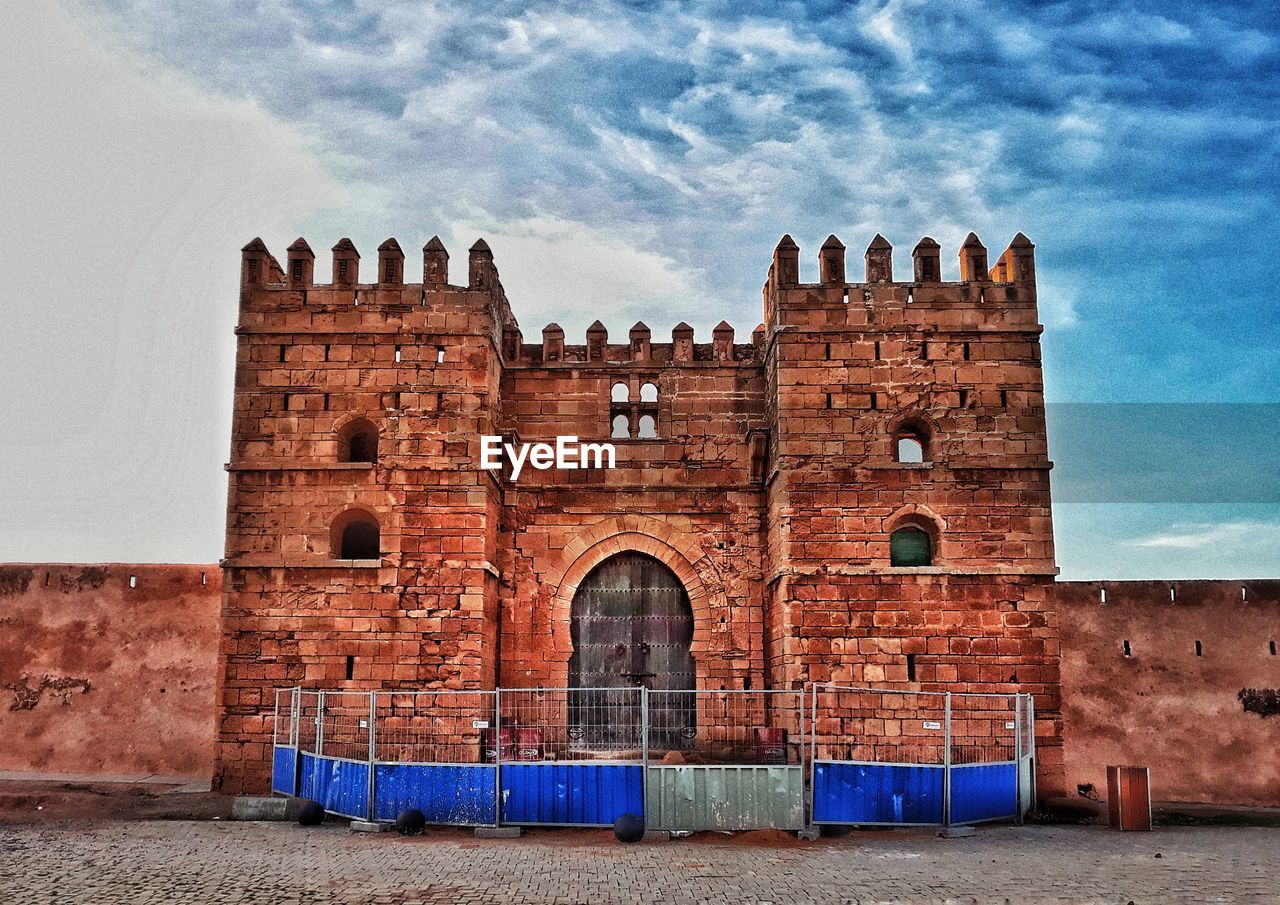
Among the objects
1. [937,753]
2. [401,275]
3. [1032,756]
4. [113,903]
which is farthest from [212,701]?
[1032,756]

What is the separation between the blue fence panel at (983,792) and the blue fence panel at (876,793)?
0.26m

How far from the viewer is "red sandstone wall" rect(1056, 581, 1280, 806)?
1680 cm

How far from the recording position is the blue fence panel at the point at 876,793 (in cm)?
1116

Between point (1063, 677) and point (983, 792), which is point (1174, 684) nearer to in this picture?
point (1063, 677)

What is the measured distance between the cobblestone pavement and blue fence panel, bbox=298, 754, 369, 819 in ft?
0.95

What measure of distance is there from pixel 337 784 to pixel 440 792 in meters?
1.44

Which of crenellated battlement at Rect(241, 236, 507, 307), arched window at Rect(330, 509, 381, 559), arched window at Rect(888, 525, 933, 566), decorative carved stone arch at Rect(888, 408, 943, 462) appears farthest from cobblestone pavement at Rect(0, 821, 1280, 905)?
crenellated battlement at Rect(241, 236, 507, 307)

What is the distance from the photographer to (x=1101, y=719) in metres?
17.2

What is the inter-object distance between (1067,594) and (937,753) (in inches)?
212

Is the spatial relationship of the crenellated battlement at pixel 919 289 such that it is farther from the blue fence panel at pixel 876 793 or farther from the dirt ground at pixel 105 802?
the dirt ground at pixel 105 802

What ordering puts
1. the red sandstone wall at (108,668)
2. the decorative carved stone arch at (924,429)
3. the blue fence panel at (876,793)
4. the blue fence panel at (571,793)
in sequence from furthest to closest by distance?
the red sandstone wall at (108,668) → the decorative carved stone arch at (924,429) → the blue fence panel at (876,793) → the blue fence panel at (571,793)

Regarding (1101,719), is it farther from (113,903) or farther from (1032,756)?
(113,903)

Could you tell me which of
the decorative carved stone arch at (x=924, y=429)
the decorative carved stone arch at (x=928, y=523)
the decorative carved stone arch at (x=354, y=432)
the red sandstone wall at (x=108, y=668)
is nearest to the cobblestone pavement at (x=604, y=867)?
the decorative carved stone arch at (x=928, y=523)

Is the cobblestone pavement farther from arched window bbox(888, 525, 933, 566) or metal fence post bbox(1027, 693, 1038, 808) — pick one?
arched window bbox(888, 525, 933, 566)
